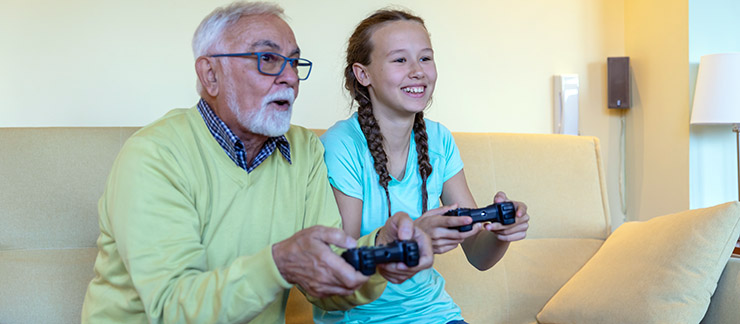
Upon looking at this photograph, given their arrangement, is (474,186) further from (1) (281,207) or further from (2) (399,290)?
(1) (281,207)

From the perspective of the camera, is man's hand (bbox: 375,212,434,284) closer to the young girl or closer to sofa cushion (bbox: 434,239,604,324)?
the young girl

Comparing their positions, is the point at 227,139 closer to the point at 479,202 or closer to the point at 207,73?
the point at 207,73

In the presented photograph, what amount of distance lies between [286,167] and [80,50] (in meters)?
1.44

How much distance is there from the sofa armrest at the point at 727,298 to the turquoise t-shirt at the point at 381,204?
0.72 m

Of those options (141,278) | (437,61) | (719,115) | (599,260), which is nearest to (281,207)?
(141,278)

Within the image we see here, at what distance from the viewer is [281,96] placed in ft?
4.67

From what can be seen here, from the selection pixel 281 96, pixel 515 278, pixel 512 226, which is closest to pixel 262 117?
pixel 281 96

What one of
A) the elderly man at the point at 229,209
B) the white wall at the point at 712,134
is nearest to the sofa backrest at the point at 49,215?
the elderly man at the point at 229,209

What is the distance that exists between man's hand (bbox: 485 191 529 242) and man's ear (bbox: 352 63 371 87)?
480mm

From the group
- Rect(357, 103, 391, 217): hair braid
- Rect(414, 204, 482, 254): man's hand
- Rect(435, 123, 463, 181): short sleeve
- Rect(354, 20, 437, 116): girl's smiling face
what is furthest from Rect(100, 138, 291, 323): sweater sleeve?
Rect(435, 123, 463, 181): short sleeve

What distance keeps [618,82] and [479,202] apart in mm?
1342

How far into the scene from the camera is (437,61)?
302 cm

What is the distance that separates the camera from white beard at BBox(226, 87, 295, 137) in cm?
140

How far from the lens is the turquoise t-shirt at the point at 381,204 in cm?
161
